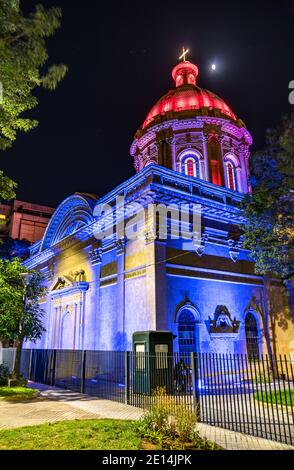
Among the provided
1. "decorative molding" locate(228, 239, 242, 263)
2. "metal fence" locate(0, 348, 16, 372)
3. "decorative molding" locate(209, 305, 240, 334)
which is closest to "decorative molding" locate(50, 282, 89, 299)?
"metal fence" locate(0, 348, 16, 372)

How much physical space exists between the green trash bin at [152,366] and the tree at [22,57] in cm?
837

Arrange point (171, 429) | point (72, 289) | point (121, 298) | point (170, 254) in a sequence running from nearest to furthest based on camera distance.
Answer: point (171, 429)
point (170, 254)
point (121, 298)
point (72, 289)

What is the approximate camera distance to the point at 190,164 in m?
25.5

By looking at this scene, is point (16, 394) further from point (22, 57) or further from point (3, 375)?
point (22, 57)

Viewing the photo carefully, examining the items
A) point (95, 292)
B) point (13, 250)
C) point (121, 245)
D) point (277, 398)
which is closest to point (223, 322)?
point (277, 398)

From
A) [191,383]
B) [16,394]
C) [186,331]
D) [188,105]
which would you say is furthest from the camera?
[188,105]

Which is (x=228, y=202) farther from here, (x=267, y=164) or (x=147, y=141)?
(x=147, y=141)

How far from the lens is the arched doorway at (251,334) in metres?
19.3

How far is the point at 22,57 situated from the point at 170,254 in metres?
10.9

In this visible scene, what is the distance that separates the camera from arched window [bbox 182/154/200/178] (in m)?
25.2

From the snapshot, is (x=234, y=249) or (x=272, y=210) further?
(x=234, y=249)

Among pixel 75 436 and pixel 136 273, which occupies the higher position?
pixel 136 273

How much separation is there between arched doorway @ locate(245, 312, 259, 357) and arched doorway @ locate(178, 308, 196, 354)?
159 inches

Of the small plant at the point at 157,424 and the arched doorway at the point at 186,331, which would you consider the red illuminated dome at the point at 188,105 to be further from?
the small plant at the point at 157,424
